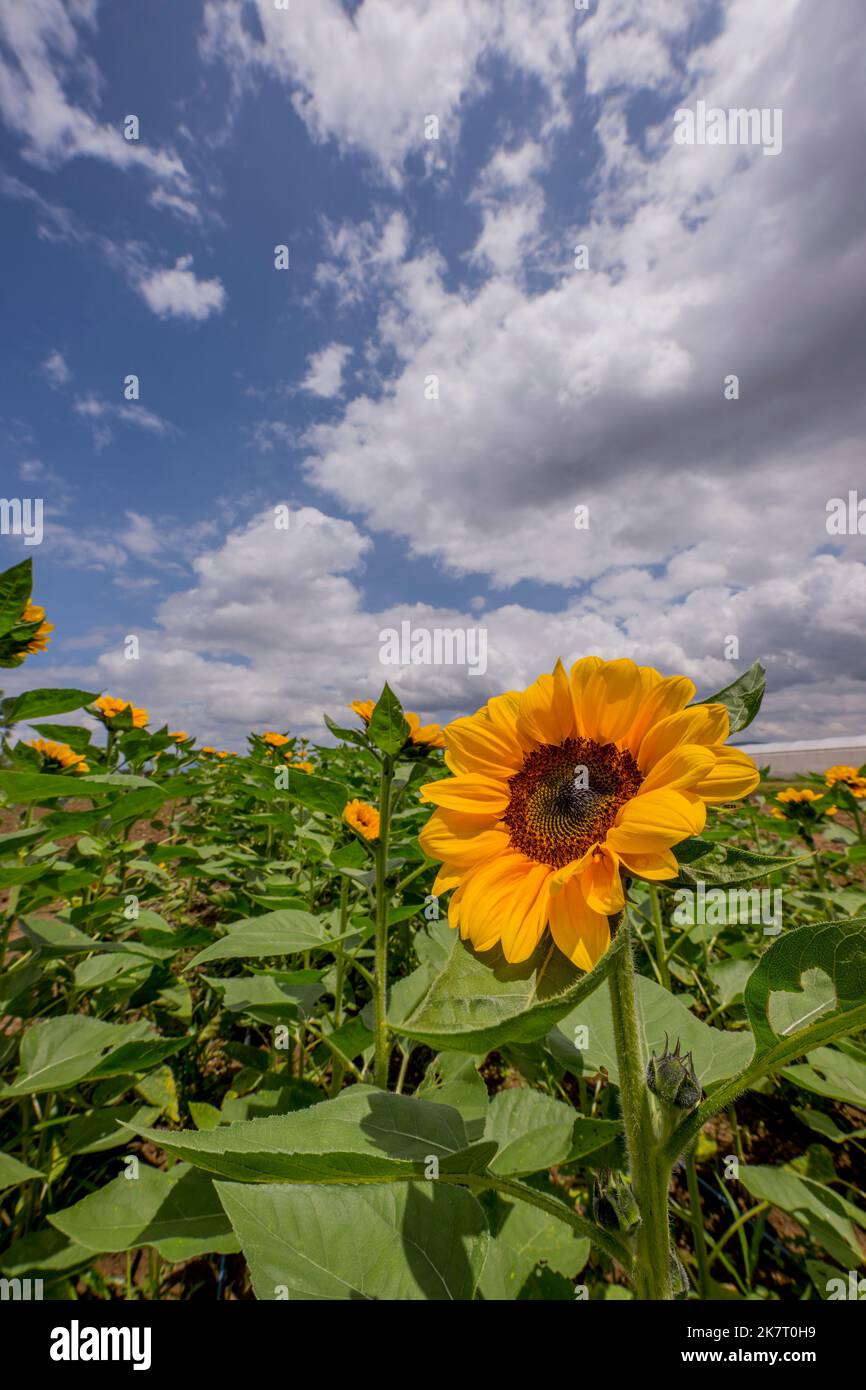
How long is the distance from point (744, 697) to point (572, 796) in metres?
0.28

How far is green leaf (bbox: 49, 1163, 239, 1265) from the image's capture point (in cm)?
119

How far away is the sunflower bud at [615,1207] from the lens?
2.73ft

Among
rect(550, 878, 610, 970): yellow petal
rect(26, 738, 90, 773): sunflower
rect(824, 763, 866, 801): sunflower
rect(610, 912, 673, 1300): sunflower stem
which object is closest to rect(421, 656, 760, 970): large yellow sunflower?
rect(550, 878, 610, 970): yellow petal

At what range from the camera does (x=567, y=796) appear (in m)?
0.95

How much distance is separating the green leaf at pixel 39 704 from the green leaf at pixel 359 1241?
135 centimetres

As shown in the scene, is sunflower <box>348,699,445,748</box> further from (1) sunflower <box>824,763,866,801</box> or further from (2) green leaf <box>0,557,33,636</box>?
(1) sunflower <box>824,763,866,801</box>

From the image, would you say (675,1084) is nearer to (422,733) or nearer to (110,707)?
(422,733)

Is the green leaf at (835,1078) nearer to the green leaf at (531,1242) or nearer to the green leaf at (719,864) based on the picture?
the green leaf at (531,1242)

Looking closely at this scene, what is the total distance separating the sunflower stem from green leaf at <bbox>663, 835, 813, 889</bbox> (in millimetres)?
106

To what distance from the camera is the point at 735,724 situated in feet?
2.84

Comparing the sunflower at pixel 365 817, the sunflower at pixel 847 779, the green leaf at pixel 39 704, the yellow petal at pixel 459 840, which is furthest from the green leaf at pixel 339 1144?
the sunflower at pixel 847 779
